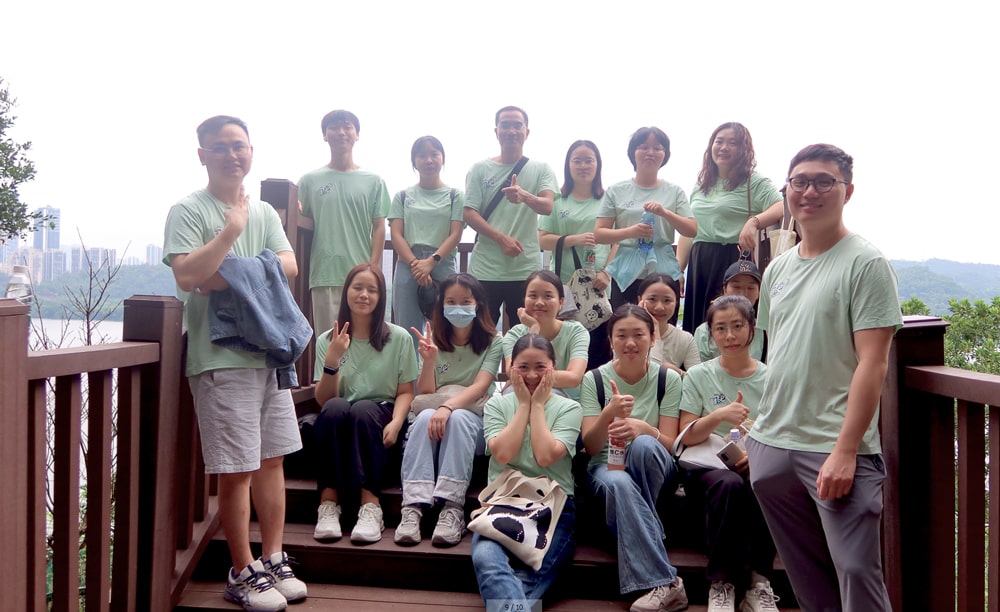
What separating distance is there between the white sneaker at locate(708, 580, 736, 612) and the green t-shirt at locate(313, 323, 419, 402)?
1633 millimetres

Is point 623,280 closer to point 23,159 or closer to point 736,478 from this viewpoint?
point 736,478

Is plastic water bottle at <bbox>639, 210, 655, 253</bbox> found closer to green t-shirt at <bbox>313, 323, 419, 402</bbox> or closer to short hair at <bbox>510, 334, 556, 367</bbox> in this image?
short hair at <bbox>510, 334, 556, 367</bbox>

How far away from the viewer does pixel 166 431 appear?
2.46 m

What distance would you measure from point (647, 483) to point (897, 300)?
4.53 ft

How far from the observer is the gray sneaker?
2873 mm

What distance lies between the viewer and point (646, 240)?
3.84 m

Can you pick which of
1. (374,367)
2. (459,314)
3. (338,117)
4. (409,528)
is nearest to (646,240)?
(459,314)

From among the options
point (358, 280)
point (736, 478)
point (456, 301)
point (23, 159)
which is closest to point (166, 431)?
point (358, 280)

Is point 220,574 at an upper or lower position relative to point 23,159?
lower

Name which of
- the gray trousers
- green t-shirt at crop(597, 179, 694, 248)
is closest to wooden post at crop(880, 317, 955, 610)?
the gray trousers

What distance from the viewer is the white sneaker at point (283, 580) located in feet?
8.68

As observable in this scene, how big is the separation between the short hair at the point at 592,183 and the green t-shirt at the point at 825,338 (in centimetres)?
230

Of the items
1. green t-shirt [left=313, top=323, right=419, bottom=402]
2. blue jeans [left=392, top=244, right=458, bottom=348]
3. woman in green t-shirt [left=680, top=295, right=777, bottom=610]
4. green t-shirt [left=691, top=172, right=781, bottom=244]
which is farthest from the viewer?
blue jeans [left=392, top=244, right=458, bottom=348]

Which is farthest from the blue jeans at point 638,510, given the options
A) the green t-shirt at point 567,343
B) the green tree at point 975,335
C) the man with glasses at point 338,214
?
the green tree at point 975,335
